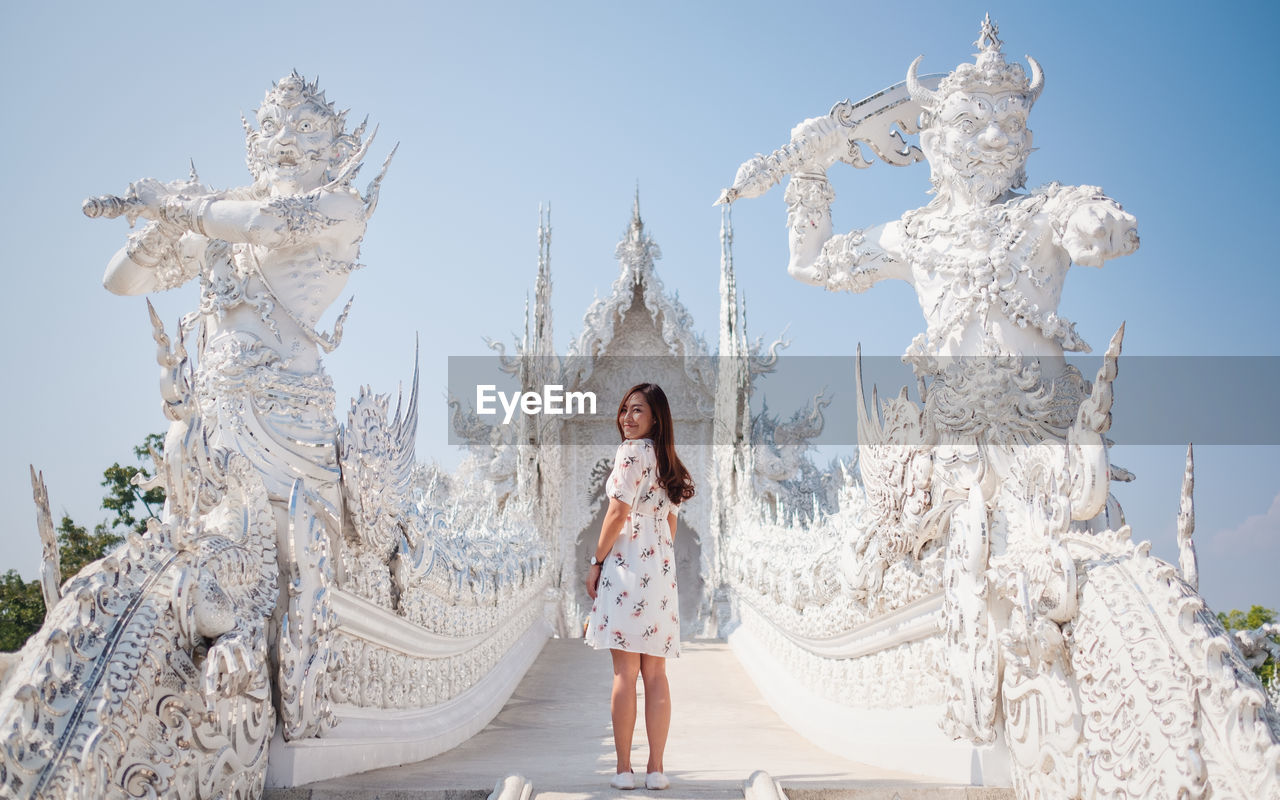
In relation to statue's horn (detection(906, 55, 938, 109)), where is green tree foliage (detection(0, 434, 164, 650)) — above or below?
below

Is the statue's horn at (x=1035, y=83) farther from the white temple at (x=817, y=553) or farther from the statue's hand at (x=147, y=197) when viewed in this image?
the statue's hand at (x=147, y=197)

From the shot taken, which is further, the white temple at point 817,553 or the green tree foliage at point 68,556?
the green tree foliage at point 68,556

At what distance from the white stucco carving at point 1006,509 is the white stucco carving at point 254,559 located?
1.73 metres

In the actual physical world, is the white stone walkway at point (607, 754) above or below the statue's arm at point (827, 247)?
below

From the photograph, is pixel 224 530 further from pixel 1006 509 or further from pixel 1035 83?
pixel 1035 83

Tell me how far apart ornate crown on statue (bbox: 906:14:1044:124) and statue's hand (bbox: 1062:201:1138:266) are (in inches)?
25.0

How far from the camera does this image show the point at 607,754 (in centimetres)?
475

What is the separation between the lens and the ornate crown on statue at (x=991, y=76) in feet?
12.1

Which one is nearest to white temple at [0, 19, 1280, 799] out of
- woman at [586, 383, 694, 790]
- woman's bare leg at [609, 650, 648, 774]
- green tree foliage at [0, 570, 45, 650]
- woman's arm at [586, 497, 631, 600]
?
woman's bare leg at [609, 650, 648, 774]

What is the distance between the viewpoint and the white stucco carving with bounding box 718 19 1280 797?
2125 mm

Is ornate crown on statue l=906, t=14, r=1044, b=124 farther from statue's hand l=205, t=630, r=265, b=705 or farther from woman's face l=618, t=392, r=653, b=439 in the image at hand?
statue's hand l=205, t=630, r=265, b=705

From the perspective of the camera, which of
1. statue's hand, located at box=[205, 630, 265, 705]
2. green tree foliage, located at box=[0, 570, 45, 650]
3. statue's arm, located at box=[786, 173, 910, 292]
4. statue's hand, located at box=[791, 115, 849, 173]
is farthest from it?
green tree foliage, located at box=[0, 570, 45, 650]

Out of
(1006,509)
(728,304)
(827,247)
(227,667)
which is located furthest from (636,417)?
(728,304)

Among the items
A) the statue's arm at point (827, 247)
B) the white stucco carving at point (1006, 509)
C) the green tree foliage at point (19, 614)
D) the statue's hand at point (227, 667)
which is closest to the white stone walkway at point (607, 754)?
the white stucco carving at point (1006, 509)
